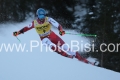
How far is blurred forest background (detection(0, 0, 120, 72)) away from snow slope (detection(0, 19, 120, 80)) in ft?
0.38

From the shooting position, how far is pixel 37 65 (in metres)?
3.35

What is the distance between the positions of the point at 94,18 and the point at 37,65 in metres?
0.84

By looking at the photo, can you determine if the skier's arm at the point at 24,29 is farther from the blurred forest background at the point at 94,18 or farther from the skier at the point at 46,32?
the blurred forest background at the point at 94,18

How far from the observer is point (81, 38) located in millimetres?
3340

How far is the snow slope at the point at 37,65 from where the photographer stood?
10.8 feet

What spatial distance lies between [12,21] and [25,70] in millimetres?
584

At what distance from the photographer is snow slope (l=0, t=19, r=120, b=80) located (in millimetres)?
3305

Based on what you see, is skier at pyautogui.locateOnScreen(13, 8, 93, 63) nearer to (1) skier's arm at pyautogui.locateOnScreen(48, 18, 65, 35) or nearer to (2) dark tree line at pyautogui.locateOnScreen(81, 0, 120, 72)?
(1) skier's arm at pyautogui.locateOnScreen(48, 18, 65, 35)

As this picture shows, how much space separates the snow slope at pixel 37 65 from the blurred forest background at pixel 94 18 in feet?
0.38

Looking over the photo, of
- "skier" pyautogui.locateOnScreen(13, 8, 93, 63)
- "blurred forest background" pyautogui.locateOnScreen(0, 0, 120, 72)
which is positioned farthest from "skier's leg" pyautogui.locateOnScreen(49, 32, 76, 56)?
"blurred forest background" pyautogui.locateOnScreen(0, 0, 120, 72)

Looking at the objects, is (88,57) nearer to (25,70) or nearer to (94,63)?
(94,63)

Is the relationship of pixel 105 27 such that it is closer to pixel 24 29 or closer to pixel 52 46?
A: pixel 52 46

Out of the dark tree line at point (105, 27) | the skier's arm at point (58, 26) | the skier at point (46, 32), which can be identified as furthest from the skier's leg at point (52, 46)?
the dark tree line at point (105, 27)

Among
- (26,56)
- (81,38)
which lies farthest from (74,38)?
(26,56)
